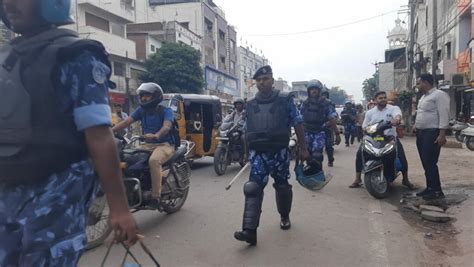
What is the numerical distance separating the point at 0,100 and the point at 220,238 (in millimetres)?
3311

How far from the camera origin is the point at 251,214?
427 centimetres

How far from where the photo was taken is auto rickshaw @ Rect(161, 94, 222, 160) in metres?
10.2

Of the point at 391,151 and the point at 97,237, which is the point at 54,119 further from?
the point at 391,151

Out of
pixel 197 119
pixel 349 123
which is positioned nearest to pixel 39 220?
pixel 197 119

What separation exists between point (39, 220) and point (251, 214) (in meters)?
2.79

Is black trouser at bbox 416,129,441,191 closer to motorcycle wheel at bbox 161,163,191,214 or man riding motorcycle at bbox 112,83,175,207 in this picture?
motorcycle wheel at bbox 161,163,191,214

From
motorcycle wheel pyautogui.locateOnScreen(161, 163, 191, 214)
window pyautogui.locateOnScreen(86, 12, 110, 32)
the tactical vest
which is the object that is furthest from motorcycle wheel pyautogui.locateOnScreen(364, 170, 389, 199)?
window pyautogui.locateOnScreen(86, 12, 110, 32)

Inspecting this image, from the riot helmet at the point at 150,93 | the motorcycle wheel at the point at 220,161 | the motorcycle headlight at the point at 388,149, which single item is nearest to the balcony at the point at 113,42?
the motorcycle wheel at the point at 220,161

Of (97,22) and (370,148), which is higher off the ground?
(97,22)

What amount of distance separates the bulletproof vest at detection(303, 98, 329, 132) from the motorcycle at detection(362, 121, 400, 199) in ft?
3.86

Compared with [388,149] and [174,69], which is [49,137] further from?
[174,69]

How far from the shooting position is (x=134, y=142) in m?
5.97

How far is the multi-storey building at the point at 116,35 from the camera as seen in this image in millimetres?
26906

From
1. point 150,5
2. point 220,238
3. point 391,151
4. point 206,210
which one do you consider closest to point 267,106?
point 220,238
